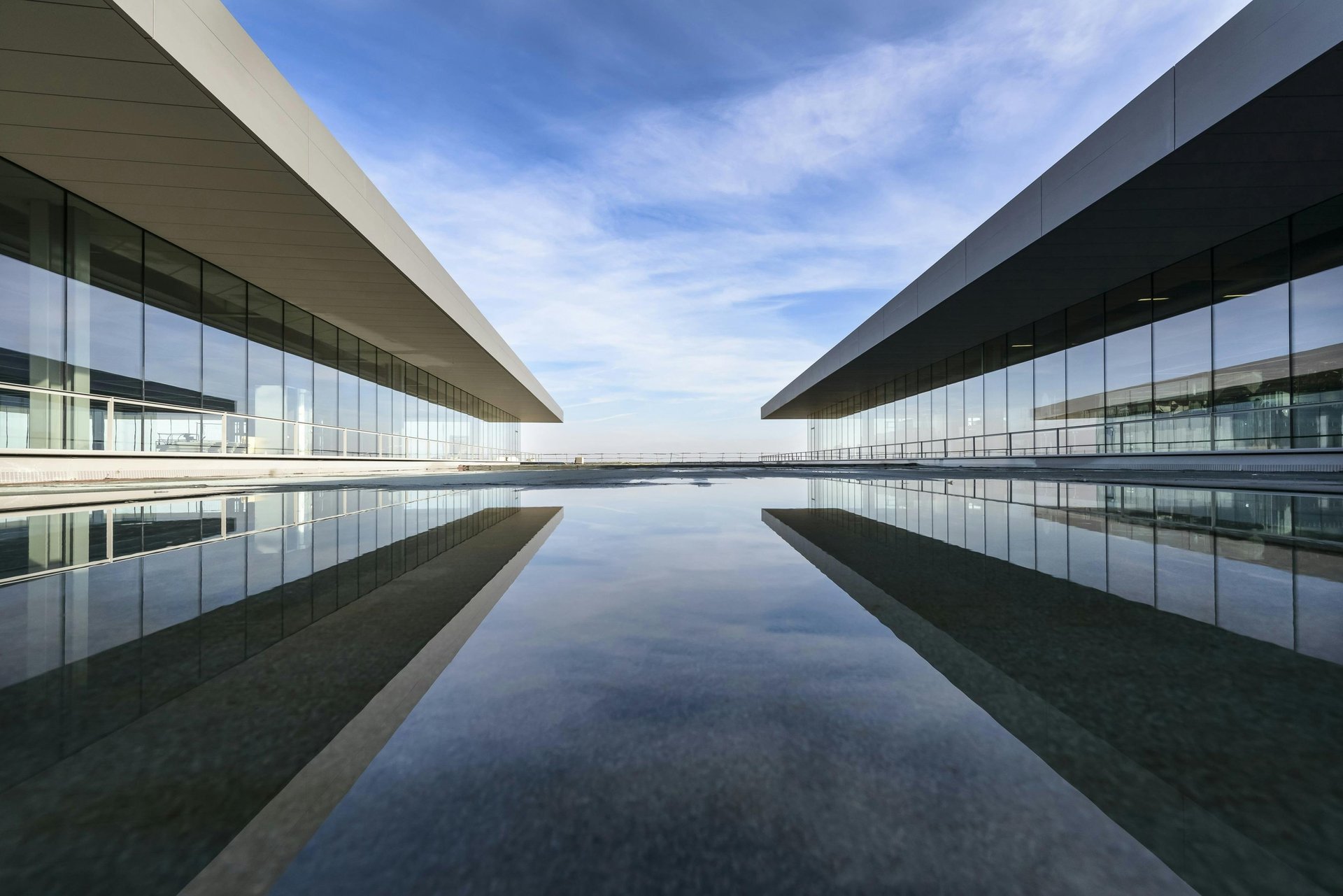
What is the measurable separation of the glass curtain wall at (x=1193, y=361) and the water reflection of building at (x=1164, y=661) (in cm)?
1085

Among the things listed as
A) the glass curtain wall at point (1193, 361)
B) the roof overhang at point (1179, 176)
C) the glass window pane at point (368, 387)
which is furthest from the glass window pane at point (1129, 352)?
the glass window pane at point (368, 387)

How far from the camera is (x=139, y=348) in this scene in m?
12.6

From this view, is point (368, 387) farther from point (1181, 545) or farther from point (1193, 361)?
point (1193, 361)

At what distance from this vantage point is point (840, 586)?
263 centimetres

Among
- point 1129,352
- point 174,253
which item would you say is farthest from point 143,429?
point 1129,352

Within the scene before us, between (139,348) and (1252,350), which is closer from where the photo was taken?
(139,348)

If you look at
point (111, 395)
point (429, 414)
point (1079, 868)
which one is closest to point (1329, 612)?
point (1079, 868)

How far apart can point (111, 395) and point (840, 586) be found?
564 inches

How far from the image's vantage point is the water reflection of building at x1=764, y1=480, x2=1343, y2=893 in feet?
3.06

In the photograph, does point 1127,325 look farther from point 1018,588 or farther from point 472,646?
point 472,646

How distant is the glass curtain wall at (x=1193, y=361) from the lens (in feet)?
38.7

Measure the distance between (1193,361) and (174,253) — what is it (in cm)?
2276

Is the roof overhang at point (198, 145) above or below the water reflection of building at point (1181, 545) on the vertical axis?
above

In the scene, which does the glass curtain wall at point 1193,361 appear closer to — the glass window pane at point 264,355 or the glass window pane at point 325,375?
the glass window pane at point 264,355
